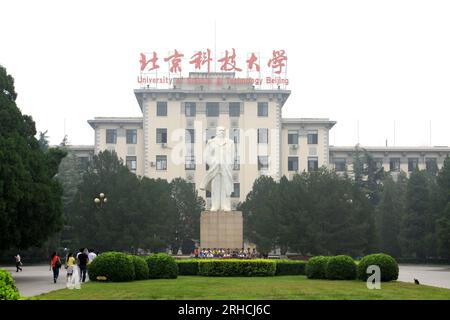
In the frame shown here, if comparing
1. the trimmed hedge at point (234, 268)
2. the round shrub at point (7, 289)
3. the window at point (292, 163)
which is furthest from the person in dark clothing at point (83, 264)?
the window at point (292, 163)

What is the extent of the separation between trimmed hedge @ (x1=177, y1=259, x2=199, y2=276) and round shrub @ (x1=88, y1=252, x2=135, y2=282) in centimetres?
437

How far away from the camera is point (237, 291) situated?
18984 mm

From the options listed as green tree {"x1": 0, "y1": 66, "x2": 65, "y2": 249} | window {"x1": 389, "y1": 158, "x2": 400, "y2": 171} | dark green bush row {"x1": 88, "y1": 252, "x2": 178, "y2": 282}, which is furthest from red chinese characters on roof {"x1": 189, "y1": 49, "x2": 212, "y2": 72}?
dark green bush row {"x1": 88, "y1": 252, "x2": 178, "y2": 282}

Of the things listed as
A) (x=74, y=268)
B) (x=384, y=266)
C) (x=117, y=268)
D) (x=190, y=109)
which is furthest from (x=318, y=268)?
(x=190, y=109)

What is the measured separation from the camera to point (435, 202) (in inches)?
2074

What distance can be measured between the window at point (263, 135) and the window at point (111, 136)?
13.9 meters

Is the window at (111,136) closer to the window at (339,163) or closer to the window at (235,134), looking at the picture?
the window at (235,134)

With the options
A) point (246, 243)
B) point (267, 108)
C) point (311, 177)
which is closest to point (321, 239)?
point (311, 177)

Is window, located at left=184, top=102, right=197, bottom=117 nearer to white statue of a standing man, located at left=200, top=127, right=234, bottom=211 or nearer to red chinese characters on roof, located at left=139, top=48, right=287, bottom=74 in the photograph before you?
red chinese characters on roof, located at left=139, top=48, right=287, bottom=74

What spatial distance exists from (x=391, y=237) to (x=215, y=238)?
2894 cm

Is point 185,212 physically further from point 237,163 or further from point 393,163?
point 393,163

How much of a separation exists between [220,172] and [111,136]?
40622 millimetres
